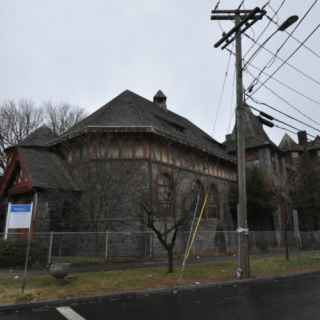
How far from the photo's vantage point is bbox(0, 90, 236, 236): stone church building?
19.1 meters

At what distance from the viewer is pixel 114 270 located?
14383mm

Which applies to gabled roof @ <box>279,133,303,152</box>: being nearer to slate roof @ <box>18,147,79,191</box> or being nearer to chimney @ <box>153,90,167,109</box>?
chimney @ <box>153,90,167,109</box>

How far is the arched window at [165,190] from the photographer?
2106 centimetres

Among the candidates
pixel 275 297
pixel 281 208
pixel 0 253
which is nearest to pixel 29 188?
pixel 0 253

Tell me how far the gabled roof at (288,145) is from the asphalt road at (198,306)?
136 ft

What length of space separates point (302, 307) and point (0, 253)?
12.0m

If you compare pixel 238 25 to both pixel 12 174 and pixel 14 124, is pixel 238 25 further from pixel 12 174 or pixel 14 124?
pixel 14 124

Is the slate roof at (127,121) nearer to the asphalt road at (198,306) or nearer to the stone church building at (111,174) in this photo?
the stone church building at (111,174)

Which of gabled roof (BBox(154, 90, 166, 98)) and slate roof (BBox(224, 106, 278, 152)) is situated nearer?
gabled roof (BBox(154, 90, 166, 98))

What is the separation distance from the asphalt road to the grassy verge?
66 cm

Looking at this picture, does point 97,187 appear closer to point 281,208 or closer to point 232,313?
point 232,313

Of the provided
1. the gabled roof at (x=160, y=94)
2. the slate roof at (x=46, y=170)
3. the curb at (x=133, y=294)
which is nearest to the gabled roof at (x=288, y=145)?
the gabled roof at (x=160, y=94)

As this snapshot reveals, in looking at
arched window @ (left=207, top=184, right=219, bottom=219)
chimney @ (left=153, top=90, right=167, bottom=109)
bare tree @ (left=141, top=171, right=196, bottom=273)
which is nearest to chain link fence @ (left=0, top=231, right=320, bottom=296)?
bare tree @ (left=141, top=171, right=196, bottom=273)

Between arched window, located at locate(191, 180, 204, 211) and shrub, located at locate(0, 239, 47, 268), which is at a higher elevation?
arched window, located at locate(191, 180, 204, 211)
